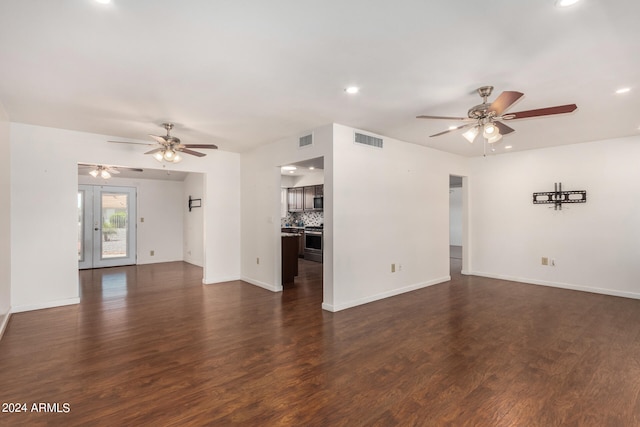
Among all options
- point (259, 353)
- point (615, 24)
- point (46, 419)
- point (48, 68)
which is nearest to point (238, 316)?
point (259, 353)

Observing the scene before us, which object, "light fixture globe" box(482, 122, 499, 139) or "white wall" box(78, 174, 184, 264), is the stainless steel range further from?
"light fixture globe" box(482, 122, 499, 139)

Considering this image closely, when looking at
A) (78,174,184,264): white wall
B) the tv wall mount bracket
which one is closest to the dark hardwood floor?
the tv wall mount bracket

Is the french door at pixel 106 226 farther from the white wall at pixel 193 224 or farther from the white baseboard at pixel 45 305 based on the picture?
the white baseboard at pixel 45 305

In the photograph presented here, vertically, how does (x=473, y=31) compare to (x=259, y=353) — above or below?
above

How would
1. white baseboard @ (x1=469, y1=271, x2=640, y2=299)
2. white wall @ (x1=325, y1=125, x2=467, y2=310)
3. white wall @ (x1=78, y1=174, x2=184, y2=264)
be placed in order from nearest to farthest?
white wall @ (x1=325, y1=125, x2=467, y2=310) → white baseboard @ (x1=469, y1=271, x2=640, y2=299) → white wall @ (x1=78, y1=174, x2=184, y2=264)

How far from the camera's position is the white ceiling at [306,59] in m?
1.94

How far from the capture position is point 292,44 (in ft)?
7.50

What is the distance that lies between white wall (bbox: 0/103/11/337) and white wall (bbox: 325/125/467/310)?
13.1ft

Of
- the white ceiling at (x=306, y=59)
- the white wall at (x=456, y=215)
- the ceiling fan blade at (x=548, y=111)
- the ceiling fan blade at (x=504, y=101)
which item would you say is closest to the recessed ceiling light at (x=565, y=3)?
the white ceiling at (x=306, y=59)

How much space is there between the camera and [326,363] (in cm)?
282

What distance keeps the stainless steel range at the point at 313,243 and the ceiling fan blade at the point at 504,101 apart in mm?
6192

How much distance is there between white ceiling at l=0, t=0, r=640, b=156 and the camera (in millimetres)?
1940

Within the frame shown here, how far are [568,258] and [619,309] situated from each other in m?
1.35

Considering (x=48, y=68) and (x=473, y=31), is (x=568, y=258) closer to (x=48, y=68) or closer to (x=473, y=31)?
(x=473, y=31)
